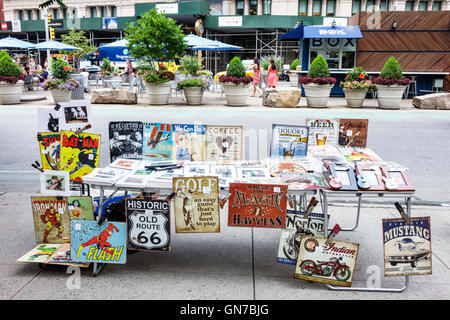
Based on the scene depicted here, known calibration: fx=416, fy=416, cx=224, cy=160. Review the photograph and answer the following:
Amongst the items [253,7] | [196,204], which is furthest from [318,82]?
[253,7]

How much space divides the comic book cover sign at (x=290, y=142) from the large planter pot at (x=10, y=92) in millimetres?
15297

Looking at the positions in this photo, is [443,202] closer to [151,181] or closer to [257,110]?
[151,181]

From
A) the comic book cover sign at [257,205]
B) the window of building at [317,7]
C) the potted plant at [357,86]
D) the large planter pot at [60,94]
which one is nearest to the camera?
the comic book cover sign at [257,205]

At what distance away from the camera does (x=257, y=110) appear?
48.6ft

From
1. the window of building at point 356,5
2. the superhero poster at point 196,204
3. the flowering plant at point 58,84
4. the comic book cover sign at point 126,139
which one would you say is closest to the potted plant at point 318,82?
the flowering plant at point 58,84

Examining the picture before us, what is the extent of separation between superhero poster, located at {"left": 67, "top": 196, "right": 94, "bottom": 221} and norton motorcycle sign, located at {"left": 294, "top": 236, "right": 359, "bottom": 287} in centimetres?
182

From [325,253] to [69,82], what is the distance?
14.8 metres

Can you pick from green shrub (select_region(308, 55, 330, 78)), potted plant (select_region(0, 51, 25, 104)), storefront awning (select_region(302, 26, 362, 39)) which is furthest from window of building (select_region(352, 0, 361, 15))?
potted plant (select_region(0, 51, 25, 104))

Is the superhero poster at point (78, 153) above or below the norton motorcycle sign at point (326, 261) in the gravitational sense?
above

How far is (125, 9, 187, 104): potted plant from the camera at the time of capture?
51.8ft

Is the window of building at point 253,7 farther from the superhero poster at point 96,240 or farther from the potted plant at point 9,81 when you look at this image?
the superhero poster at point 96,240

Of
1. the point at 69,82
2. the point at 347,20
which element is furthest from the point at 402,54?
the point at 69,82

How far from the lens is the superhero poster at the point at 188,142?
417 cm

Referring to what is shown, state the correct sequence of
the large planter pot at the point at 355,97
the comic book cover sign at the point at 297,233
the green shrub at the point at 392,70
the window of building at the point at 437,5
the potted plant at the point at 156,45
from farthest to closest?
the window of building at the point at 437,5
the potted plant at the point at 156,45
the large planter pot at the point at 355,97
the green shrub at the point at 392,70
the comic book cover sign at the point at 297,233
